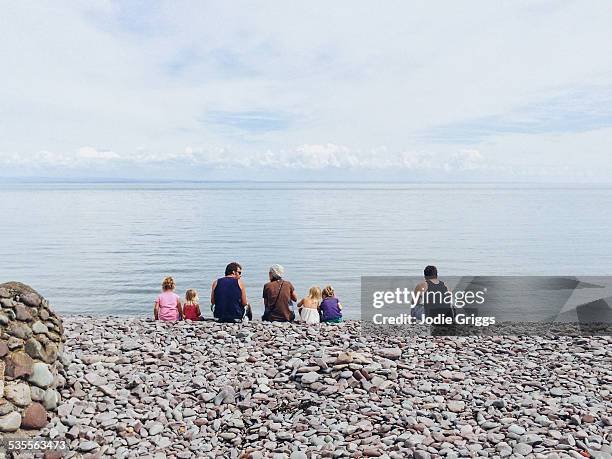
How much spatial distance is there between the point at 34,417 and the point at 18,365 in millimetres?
831

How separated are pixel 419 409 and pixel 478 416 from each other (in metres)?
0.86

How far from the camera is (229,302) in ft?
45.3

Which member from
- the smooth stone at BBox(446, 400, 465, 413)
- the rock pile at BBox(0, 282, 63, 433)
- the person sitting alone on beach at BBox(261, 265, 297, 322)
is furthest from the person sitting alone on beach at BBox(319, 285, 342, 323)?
the rock pile at BBox(0, 282, 63, 433)

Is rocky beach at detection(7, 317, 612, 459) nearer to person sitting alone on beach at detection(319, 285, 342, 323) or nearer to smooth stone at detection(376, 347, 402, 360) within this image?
smooth stone at detection(376, 347, 402, 360)

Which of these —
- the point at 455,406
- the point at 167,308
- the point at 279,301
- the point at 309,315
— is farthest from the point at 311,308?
the point at 455,406

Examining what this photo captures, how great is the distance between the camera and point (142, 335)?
12055 mm

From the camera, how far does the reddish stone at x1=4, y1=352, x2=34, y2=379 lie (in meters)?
8.83

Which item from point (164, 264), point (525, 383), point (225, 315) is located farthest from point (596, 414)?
point (164, 264)

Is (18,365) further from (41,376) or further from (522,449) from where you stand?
(522,449)

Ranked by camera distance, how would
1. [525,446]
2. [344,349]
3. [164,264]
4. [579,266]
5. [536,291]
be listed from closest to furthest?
[525,446] < [344,349] < [536,291] < [164,264] < [579,266]

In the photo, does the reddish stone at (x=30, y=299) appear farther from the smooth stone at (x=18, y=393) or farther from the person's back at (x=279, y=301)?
the person's back at (x=279, y=301)

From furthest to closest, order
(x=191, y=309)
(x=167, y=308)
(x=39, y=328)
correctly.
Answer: (x=191, y=309) < (x=167, y=308) < (x=39, y=328)

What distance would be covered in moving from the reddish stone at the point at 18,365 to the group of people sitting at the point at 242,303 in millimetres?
4856

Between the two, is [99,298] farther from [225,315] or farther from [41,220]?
[41,220]
